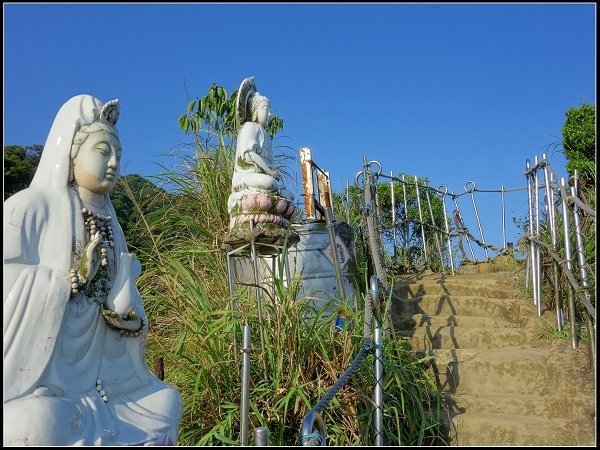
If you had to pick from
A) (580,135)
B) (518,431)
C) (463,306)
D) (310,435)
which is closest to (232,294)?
(518,431)

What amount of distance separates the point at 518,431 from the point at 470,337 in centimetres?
135

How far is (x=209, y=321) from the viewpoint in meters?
4.39

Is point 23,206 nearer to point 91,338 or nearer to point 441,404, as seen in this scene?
point 91,338

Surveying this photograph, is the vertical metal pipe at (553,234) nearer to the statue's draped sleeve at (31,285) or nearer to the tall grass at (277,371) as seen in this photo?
the tall grass at (277,371)

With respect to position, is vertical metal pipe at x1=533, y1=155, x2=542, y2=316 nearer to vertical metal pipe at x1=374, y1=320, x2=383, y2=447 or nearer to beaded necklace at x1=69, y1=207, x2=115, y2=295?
vertical metal pipe at x1=374, y1=320, x2=383, y2=447

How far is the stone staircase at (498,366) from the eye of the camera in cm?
441

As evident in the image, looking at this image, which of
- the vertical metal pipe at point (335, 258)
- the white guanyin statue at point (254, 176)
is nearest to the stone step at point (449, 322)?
the vertical metal pipe at point (335, 258)

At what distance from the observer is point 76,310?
8.81ft

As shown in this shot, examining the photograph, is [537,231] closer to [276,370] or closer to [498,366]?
[498,366]

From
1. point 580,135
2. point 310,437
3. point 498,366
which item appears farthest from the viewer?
point 580,135

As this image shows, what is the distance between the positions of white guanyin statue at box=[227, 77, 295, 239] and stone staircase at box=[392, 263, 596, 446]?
1655 mm

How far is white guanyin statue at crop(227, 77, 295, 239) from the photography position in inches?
194

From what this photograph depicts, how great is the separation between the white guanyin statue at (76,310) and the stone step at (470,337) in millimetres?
3205

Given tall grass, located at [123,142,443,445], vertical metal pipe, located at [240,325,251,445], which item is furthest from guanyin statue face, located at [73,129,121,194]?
tall grass, located at [123,142,443,445]
